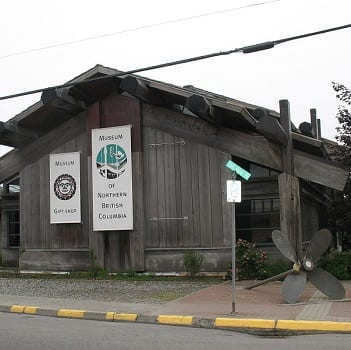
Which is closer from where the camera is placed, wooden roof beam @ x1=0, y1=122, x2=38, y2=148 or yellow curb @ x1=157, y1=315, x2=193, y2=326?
yellow curb @ x1=157, y1=315, x2=193, y2=326

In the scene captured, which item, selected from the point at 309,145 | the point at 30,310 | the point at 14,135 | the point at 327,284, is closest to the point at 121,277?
the point at 30,310

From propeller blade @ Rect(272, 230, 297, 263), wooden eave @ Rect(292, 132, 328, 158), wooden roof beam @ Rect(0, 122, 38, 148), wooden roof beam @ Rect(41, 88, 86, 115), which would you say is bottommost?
propeller blade @ Rect(272, 230, 297, 263)

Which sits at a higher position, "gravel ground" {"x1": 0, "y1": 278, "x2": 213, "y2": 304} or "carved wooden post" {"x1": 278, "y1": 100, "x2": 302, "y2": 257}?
"carved wooden post" {"x1": 278, "y1": 100, "x2": 302, "y2": 257}

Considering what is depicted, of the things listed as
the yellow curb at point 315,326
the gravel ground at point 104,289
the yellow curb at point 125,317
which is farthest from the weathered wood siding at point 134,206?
the yellow curb at point 315,326

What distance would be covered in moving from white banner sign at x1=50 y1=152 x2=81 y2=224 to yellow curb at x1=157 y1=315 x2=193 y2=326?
9.06m

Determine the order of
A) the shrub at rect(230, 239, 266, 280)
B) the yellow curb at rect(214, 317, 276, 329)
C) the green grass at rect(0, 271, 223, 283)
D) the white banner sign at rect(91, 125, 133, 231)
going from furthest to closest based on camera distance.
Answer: the white banner sign at rect(91, 125, 133, 231) < the green grass at rect(0, 271, 223, 283) < the shrub at rect(230, 239, 266, 280) < the yellow curb at rect(214, 317, 276, 329)

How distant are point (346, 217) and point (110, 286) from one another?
8.05 meters

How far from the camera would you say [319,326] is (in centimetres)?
966

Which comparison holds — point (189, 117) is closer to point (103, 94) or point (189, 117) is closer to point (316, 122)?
point (103, 94)

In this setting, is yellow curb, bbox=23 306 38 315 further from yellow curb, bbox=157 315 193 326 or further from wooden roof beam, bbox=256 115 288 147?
wooden roof beam, bbox=256 115 288 147

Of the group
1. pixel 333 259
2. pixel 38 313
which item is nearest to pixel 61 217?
pixel 38 313

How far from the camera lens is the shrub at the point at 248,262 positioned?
649 inches

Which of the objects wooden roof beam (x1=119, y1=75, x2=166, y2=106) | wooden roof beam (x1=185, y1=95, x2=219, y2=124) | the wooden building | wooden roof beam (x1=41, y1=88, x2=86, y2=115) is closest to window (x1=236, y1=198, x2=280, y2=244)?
the wooden building

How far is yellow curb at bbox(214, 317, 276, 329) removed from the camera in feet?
32.3
